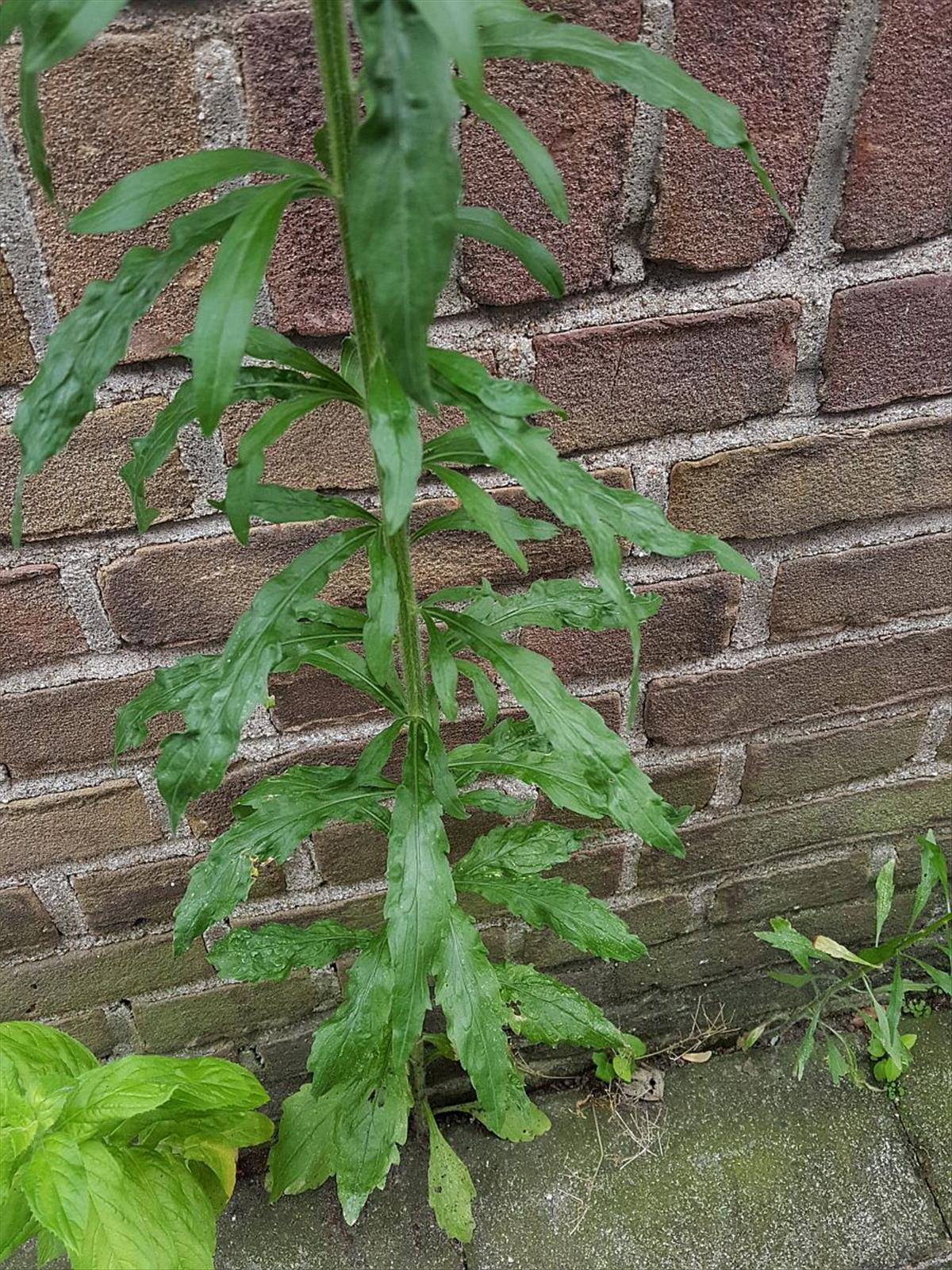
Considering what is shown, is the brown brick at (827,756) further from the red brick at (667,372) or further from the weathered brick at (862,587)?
the red brick at (667,372)

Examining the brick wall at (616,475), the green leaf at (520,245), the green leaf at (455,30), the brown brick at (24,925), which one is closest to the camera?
the green leaf at (455,30)

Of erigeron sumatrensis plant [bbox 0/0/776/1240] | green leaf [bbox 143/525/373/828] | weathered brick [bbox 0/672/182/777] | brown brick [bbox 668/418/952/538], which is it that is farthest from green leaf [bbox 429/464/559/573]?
weathered brick [bbox 0/672/182/777]

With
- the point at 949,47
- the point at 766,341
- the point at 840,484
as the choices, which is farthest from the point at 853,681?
the point at 949,47

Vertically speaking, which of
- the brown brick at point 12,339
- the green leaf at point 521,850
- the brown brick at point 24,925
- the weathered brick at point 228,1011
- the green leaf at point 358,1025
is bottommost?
the weathered brick at point 228,1011

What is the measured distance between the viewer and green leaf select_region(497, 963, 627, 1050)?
0.95 m

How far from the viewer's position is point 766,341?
803 mm

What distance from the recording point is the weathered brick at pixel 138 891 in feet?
3.44

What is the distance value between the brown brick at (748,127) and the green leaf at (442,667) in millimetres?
349

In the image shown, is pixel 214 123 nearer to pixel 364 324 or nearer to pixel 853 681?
pixel 364 324

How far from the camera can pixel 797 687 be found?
107 centimetres

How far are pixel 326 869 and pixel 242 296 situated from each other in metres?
0.80

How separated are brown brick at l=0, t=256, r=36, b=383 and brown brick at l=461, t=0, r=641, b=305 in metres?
0.33

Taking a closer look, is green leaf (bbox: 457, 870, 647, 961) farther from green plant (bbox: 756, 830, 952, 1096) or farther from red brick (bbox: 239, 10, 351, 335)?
red brick (bbox: 239, 10, 351, 335)

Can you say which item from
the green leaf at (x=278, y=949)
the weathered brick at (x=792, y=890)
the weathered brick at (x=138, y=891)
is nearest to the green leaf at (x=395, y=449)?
the green leaf at (x=278, y=949)
